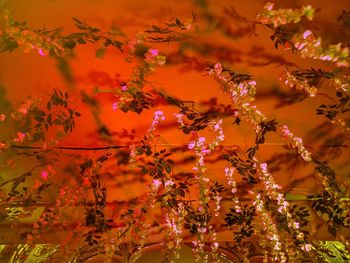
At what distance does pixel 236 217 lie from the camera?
73.0 inches

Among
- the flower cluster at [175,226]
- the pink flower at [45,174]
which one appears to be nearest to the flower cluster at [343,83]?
the flower cluster at [175,226]

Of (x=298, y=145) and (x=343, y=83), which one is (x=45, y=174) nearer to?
(x=298, y=145)

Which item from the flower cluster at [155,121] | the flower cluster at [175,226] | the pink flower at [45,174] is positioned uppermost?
the pink flower at [45,174]

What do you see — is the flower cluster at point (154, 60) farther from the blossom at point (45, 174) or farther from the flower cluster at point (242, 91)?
the blossom at point (45, 174)

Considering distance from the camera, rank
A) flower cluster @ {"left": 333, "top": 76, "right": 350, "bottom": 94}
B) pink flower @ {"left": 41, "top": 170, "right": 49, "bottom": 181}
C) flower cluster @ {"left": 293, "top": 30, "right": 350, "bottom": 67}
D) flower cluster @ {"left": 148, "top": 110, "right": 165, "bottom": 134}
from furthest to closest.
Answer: pink flower @ {"left": 41, "top": 170, "right": 49, "bottom": 181}
flower cluster @ {"left": 148, "top": 110, "right": 165, "bottom": 134}
flower cluster @ {"left": 333, "top": 76, "right": 350, "bottom": 94}
flower cluster @ {"left": 293, "top": 30, "right": 350, "bottom": 67}

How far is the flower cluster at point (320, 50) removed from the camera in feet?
3.84

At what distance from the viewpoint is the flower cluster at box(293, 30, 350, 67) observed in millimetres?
1170

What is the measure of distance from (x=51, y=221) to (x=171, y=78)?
115 cm

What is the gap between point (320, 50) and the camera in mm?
1211

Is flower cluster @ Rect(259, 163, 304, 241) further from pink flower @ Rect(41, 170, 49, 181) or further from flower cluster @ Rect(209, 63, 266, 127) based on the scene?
pink flower @ Rect(41, 170, 49, 181)

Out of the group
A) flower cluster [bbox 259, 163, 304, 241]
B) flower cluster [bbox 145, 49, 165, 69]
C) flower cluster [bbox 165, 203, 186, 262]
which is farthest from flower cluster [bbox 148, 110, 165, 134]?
flower cluster [bbox 259, 163, 304, 241]

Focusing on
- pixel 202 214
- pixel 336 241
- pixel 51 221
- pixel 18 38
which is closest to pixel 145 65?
pixel 18 38

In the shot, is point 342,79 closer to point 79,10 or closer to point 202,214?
point 202,214

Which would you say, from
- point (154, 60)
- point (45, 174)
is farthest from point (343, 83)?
point (45, 174)
